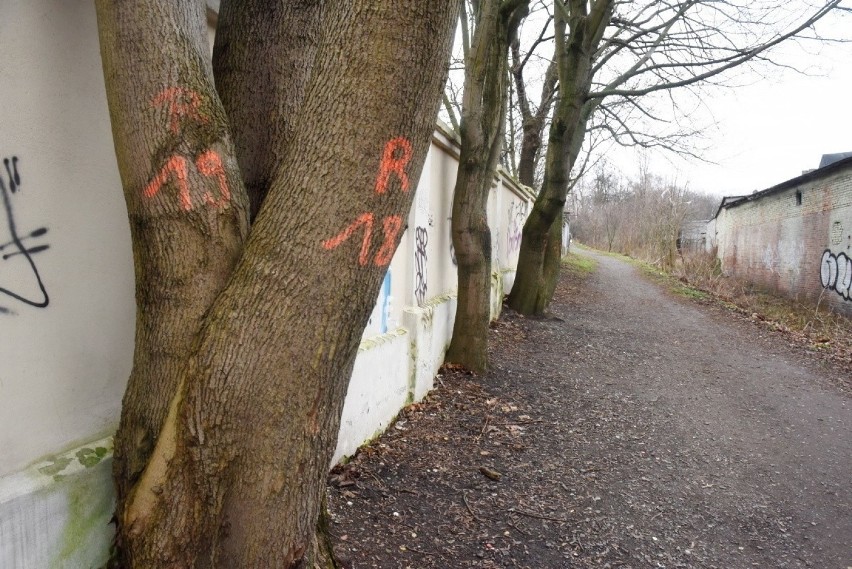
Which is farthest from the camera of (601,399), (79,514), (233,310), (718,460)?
(601,399)

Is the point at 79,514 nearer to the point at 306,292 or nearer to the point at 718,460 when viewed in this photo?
the point at 306,292

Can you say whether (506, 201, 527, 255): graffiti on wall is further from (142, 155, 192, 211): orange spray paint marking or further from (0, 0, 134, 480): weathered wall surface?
(142, 155, 192, 211): orange spray paint marking

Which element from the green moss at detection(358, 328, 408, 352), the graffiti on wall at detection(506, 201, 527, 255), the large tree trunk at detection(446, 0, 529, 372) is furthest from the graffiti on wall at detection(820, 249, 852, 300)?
the green moss at detection(358, 328, 408, 352)

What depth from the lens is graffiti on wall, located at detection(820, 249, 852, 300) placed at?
43.6 ft

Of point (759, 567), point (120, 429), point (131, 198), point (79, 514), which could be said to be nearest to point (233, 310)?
point (131, 198)

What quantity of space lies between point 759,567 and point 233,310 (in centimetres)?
307

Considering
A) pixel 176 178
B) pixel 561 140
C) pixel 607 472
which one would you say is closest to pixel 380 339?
pixel 607 472

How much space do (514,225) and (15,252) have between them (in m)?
11.2

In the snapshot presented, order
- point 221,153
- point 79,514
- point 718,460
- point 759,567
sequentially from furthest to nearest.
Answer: point 718,460
point 759,567
point 79,514
point 221,153

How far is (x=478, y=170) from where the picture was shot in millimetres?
6074

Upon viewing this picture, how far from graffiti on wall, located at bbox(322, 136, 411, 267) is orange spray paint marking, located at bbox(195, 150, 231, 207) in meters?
0.39

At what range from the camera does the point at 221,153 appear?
1.96 meters

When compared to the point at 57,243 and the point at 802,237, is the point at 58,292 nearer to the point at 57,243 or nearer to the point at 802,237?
the point at 57,243

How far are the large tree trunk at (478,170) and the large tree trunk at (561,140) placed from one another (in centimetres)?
294
